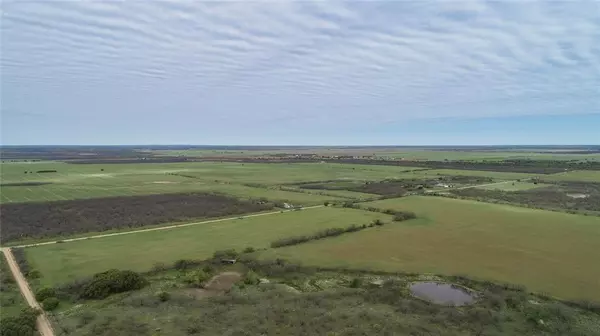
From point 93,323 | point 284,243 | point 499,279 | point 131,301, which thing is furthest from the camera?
point 284,243

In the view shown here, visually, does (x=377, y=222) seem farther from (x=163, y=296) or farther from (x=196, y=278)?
(x=163, y=296)

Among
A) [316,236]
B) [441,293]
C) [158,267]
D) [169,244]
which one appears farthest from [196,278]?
[441,293]

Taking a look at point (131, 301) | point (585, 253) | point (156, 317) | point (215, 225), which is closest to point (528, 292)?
point (585, 253)

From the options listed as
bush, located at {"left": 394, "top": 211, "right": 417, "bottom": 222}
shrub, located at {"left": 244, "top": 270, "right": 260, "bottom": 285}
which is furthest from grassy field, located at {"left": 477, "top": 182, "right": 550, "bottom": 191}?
shrub, located at {"left": 244, "top": 270, "right": 260, "bottom": 285}

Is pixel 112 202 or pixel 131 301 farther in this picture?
pixel 112 202

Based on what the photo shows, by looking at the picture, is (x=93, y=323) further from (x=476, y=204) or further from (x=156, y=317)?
(x=476, y=204)

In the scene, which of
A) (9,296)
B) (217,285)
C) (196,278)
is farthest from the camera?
(196,278)

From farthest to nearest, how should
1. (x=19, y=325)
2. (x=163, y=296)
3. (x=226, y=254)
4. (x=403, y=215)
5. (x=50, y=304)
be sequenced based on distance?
1. (x=403, y=215)
2. (x=226, y=254)
3. (x=163, y=296)
4. (x=50, y=304)
5. (x=19, y=325)
